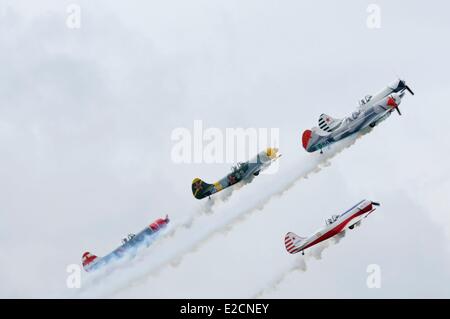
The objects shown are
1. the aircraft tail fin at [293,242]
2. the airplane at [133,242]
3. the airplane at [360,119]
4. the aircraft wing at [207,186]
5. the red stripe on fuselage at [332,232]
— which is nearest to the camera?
the airplane at [360,119]

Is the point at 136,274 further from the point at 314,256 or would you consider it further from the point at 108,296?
the point at 314,256

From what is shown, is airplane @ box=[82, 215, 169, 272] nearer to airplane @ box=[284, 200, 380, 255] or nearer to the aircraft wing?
the aircraft wing

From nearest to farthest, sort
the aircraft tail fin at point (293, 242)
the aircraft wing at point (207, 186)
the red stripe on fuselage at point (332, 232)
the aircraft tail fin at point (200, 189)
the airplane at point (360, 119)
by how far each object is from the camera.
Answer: the airplane at point (360, 119) < the red stripe on fuselage at point (332, 232) < the aircraft tail fin at point (293, 242) < the aircraft wing at point (207, 186) < the aircraft tail fin at point (200, 189)

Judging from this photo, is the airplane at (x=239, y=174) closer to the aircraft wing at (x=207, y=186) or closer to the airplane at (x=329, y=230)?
the aircraft wing at (x=207, y=186)

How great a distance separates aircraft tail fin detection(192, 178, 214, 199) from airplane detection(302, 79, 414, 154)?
1205 centimetres

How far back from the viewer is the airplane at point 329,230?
186 metres

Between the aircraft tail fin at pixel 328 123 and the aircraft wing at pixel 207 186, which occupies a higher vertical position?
the aircraft tail fin at pixel 328 123

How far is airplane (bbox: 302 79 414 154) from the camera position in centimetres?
18112

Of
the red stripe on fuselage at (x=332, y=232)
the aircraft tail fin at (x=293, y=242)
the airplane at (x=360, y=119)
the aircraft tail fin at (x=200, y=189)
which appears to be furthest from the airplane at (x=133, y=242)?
the airplane at (x=360, y=119)

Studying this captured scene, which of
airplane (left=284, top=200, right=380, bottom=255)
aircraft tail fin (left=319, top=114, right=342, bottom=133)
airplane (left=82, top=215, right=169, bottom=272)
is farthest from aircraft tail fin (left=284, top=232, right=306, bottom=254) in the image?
airplane (left=82, top=215, right=169, bottom=272)

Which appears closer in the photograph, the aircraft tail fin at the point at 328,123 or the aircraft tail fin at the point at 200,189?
the aircraft tail fin at the point at 328,123
